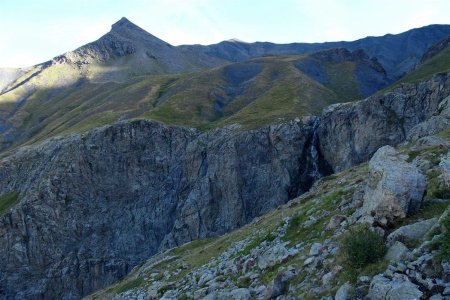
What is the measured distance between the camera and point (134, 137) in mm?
104312

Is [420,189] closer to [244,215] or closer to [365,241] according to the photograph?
[365,241]

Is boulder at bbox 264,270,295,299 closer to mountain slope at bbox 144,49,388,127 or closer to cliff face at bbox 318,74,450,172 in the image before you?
cliff face at bbox 318,74,450,172

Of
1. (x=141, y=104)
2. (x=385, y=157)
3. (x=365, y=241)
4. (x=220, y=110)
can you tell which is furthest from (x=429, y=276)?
(x=141, y=104)

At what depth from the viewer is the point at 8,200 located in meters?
102

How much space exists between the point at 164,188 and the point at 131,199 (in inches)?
308

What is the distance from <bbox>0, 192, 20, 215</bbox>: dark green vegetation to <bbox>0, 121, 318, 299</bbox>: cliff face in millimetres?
2466

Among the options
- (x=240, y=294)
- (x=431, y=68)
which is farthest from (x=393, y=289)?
(x=431, y=68)

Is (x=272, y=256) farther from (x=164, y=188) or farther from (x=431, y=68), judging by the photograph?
(x=431, y=68)

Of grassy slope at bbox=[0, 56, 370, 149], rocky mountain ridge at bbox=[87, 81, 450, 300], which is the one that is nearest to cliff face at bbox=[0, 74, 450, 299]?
grassy slope at bbox=[0, 56, 370, 149]

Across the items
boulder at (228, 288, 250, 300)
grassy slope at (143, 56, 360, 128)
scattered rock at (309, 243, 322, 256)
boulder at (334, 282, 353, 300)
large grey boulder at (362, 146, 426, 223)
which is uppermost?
grassy slope at (143, 56, 360, 128)

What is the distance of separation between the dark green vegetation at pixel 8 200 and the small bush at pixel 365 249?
95.6m

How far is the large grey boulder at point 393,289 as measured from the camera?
12.5 meters

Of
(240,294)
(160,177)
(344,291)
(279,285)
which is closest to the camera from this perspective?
(344,291)

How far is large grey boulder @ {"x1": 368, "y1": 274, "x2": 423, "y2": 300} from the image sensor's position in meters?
12.5
